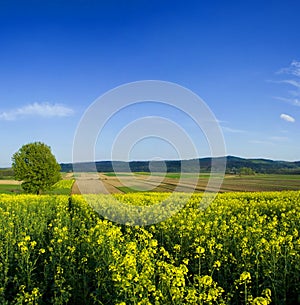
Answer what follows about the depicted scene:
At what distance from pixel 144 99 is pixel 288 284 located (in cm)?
923

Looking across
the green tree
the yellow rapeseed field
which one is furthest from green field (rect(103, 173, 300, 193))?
the yellow rapeseed field

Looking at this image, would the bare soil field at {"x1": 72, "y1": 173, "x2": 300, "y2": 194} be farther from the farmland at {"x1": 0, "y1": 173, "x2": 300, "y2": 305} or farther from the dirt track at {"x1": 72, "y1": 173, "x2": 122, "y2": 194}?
the farmland at {"x1": 0, "y1": 173, "x2": 300, "y2": 305}

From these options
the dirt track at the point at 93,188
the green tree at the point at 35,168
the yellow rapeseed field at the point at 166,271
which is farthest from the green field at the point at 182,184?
the yellow rapeseed field at the point at 166,271

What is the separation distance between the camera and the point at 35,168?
51.8m

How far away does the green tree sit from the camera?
51.5m

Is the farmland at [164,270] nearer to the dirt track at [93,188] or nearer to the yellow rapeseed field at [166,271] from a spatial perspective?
the yellow rapeseed field at [166,271]

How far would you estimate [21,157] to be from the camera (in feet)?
174

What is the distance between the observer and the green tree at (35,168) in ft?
169

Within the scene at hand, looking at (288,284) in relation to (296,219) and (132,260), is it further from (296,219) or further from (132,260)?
(296,219)

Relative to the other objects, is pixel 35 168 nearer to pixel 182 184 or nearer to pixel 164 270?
pixel 182 184

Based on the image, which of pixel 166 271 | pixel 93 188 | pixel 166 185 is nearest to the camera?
pixel 166 271

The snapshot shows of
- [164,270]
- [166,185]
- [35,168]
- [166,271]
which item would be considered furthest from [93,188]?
[166,271]

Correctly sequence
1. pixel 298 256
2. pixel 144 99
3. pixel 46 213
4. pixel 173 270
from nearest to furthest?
1. pixel 173 270
2. pixel 298 256
3. pixel 144 99
4. pixel 46 213

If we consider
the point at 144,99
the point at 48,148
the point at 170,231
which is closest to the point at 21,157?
the point at 48,148
